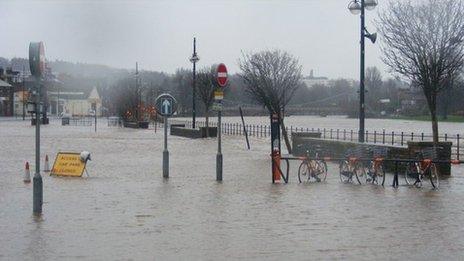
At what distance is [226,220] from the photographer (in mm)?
12141

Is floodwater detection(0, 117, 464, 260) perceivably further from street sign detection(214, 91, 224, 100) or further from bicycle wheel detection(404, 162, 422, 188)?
street sign detection(214, 91, 224, 100)

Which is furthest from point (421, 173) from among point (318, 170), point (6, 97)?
point (6, 97)

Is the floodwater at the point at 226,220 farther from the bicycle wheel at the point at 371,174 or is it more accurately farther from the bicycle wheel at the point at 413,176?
the bicycle wheel at the point at 371,174

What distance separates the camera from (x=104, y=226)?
11.5m

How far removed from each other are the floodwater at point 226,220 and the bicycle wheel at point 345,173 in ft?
1.04

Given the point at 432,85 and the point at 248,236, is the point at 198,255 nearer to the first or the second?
the point at 248,236

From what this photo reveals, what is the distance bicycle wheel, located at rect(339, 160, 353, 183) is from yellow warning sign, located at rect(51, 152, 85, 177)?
290 inches

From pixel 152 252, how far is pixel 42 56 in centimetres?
488

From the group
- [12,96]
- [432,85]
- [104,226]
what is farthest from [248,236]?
[12,96]

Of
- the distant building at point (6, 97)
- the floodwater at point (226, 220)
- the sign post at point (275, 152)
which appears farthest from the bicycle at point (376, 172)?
the distant building at point (6, 97)

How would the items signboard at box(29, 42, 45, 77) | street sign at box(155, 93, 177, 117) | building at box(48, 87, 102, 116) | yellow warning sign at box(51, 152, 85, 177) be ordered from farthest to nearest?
building at box(48, 87, 102, 116), yellow warning sign at box(51, 152, 85, 177), street sign at box(155, 93, 177, 117), signboard at box(29, 42, 45, 77)

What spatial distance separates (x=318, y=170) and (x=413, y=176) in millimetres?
2697

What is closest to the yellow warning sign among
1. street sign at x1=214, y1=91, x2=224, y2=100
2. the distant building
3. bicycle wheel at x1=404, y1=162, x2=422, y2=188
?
street sign at x1=214, y1=91, x2=224, y2=100

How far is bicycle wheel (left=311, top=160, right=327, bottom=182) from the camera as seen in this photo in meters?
19.1
